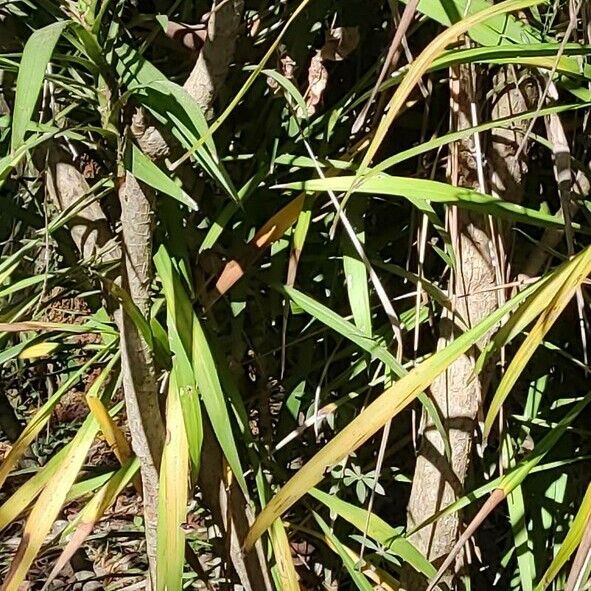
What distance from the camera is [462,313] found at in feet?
2.68

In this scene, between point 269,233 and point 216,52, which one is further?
point 269,233

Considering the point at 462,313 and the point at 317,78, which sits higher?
the point at 317,78

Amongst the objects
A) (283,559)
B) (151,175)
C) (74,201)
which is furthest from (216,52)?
(283,559)

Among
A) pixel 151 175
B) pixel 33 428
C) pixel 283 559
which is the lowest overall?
pixel 283 559

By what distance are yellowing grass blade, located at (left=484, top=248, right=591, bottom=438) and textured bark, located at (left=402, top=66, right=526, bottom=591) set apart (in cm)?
11

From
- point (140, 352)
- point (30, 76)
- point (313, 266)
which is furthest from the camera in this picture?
point (313, 266)

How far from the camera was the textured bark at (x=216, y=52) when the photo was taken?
651 millimetres

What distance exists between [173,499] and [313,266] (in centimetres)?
27

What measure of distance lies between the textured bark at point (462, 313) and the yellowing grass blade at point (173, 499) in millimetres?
242

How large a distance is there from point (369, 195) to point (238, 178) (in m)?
0.12

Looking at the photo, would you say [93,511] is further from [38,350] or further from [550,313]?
[550,313]

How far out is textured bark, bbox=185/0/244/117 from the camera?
2.14 ft

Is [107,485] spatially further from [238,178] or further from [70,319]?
[70,319]

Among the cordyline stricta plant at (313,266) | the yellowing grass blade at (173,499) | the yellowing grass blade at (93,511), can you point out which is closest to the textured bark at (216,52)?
the cordyline stricta plant at (313,266)
